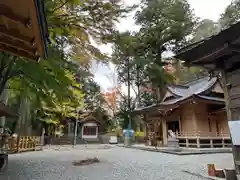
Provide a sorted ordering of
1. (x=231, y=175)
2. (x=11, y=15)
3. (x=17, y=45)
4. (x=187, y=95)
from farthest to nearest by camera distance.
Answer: (x=187, y=95), (x=231, y=175), (x=17, y=45), (x=11, y=15)

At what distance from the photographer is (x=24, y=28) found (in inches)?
88.5

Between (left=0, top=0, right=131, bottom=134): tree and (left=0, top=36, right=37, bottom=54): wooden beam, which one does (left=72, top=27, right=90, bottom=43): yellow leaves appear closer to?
(left=0, top=0, right=131, bottom=134): tree

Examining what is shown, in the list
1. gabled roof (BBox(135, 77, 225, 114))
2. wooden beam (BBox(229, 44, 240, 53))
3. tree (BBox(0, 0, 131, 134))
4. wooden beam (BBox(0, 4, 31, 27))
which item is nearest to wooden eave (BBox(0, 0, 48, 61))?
wooden beam (BBox(0, 4, 31, 27))

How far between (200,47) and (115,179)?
11.5 ft

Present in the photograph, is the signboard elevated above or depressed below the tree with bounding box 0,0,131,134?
below

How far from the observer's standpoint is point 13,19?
2129 mm

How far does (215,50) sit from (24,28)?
3640 millimetres

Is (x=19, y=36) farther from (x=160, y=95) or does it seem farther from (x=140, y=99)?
(x=140, y=99)

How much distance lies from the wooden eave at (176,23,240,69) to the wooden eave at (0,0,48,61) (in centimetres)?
317

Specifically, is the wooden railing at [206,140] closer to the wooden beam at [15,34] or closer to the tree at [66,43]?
the tree at [66,43]

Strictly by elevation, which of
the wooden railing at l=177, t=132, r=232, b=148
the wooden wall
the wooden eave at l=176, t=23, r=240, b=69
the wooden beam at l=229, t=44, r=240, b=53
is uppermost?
the wooden eave at l=176, t=23, r=240, b=69

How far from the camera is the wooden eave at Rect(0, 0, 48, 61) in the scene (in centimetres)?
191

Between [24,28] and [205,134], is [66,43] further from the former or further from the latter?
[205,134]

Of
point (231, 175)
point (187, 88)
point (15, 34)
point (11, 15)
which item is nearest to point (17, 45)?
point (15, 34)
